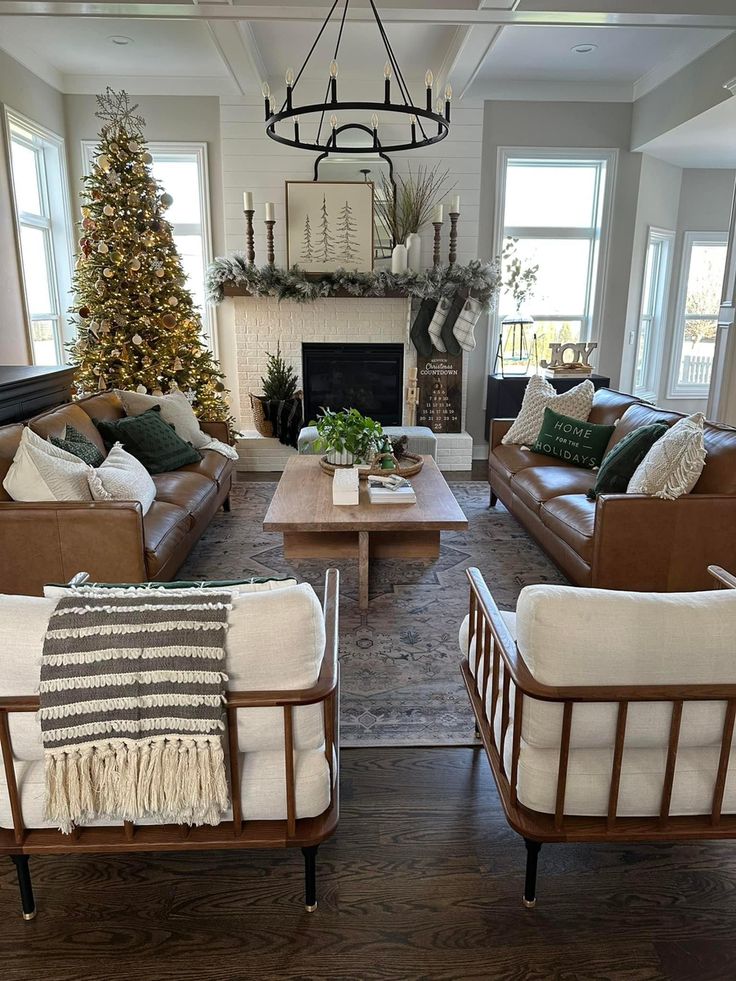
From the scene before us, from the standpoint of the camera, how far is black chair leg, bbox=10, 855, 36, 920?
5.23 ft

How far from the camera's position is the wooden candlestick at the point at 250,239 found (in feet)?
19.6

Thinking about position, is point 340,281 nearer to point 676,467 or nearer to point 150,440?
point 150,440

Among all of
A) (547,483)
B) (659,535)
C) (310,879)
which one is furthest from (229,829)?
(547,483)

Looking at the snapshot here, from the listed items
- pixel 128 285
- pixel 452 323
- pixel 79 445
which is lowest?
pixel 79 445

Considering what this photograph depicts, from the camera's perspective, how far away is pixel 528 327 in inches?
268

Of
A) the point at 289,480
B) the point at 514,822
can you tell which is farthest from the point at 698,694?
the point at 289,480

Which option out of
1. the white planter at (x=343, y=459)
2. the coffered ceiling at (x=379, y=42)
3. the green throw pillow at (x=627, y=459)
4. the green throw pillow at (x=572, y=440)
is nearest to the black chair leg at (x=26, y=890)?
the white planter at (x=343, y=459)

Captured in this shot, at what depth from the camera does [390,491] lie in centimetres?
353

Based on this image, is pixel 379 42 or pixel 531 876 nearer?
pixel 531 876

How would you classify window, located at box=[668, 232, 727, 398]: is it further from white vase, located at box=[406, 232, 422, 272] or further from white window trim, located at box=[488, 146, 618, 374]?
white vase, located at box=[406, 232, 422, 272]

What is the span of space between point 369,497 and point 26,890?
2.28m

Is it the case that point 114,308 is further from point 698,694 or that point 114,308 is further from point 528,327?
point 698,694

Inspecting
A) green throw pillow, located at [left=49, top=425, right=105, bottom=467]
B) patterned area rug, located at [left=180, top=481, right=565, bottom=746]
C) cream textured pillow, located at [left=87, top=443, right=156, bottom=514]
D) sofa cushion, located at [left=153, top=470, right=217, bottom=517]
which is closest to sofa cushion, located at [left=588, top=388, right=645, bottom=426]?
patterned area rug, located at [left=180, top=481, right=565, bottom=746]

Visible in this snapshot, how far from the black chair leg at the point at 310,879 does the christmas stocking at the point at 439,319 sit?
5209 millimetres
